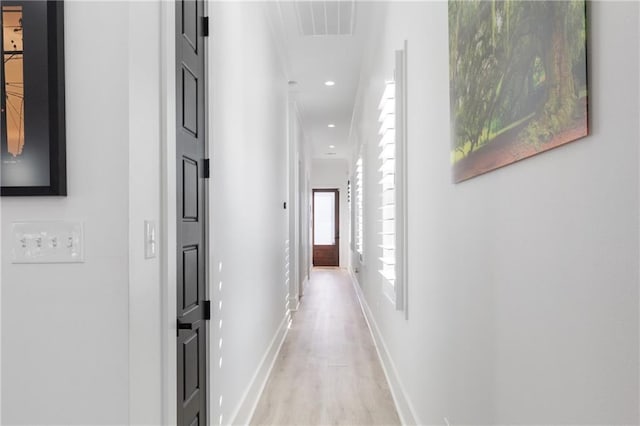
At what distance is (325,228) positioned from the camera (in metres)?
12.4

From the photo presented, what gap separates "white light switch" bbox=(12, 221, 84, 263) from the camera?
1.25 meters

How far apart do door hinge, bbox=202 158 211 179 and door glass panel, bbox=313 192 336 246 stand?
10266 millimetres

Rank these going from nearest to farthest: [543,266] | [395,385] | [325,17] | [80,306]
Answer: [543,266]
[80,306]
[395,385]
[325,17]

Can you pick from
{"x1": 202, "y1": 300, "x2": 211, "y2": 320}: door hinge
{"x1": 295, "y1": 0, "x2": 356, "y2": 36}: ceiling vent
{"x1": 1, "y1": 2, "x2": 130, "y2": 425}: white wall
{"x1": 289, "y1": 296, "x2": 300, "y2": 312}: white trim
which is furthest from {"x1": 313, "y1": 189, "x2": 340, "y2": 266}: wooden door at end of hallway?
{"x1": 1, "y1": 2, "x2": 130, "y2": 425}: white wall

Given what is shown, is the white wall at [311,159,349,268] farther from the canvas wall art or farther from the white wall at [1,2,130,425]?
the white wall at [1,2,130,425]

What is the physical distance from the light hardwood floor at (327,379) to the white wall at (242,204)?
0.63 ft

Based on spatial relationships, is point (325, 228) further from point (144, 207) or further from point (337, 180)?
point (144, 207)

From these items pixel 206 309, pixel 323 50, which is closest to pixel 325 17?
pixel 323 50

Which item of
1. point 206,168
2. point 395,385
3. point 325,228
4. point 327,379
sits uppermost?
point 206,168

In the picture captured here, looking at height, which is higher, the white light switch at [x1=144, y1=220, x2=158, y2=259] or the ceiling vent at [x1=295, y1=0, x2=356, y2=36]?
the ceiling vent at [x1=295, y1=0, x2=356, y2=36]

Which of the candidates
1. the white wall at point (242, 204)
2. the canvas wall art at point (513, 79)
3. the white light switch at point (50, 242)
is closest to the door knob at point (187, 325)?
the white wall at point (242, 204)

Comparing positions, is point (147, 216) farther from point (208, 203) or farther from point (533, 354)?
point (533, 354)

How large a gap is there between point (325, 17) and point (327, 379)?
9.59ft

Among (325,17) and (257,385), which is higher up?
(325,17)
